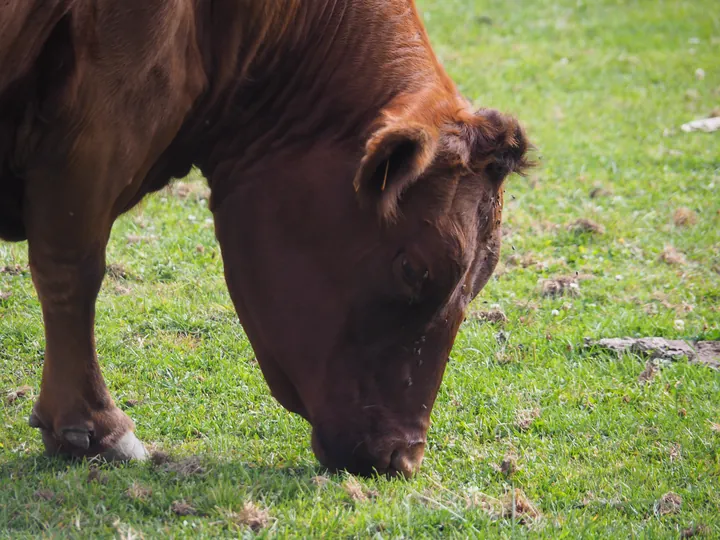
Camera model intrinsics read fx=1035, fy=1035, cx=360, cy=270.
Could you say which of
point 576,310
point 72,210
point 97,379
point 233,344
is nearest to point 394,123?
point 72,210

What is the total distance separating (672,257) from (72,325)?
13.7 ft

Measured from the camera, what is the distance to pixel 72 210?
337cm

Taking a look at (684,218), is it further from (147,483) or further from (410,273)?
(147,483)

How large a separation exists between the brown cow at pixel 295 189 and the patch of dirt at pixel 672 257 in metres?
3.05

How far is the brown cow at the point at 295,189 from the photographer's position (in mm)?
3289

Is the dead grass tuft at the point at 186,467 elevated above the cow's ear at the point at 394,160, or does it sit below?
below

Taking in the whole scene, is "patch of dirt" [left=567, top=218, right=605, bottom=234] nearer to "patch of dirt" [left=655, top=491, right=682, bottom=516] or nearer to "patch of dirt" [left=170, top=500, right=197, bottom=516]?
"patch of dirt" [left=655, top=491, right=682, bottom=516]

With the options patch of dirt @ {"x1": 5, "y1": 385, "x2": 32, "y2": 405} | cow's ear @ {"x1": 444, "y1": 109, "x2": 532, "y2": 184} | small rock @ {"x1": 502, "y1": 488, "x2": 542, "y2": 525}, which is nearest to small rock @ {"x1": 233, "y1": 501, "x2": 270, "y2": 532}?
small rock @ {"x1": 502, "y1": 488, "x2": 542, "y2": 525}

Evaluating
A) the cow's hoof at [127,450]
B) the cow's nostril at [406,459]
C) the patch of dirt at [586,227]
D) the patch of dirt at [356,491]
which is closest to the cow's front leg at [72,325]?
the cow's hoof at [127,450]

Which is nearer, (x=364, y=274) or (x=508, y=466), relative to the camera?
(x=364, y=274)

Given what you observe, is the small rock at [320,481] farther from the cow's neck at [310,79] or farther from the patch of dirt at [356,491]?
the cow's neck at [310,79]

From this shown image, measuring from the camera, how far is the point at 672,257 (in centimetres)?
651

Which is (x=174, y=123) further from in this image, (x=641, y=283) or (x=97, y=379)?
(x=641, y=283)

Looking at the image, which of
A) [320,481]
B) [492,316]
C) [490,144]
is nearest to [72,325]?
[320,481]
